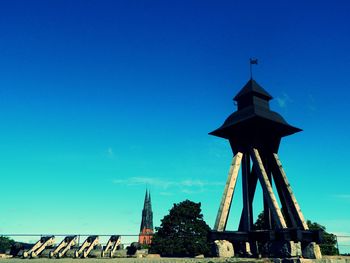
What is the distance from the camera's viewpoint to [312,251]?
52.3 ft

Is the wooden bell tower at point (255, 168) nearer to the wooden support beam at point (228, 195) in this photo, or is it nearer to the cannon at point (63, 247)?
the wooden support beam at point (228, 195)

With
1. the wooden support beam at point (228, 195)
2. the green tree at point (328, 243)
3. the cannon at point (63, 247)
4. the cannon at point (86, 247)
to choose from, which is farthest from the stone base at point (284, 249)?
the green tree at point (328, 243)

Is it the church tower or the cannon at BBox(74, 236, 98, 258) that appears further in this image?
the church tower

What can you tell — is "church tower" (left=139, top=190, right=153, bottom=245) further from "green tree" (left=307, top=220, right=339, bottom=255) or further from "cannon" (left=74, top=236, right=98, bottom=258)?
"cannon" (left=74, top=236, right=98, bottom=258)

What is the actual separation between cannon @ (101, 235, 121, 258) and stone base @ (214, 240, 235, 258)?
20.9ft

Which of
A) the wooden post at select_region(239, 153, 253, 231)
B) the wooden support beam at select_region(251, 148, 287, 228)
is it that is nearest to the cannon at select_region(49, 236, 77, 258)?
the wooden post at select_region(239, 153, 253, 231)

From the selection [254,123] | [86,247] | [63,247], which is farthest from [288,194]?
[63,247]

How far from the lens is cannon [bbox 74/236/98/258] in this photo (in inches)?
752

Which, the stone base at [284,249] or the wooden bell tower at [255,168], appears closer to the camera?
the stone base at [284,249]

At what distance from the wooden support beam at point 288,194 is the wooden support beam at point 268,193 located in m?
1.74

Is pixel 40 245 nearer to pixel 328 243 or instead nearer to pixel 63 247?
pixel 63 247

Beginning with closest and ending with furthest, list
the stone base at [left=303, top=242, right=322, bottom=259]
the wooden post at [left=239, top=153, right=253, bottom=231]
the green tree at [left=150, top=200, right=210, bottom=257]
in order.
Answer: the stone base at [left=303, top=242, right=322, bottom=259] → the wooden post at [left=239, top=153, right=253, bottom=231] → the green tree at [left=150, top=200, right=210, bottom=257]

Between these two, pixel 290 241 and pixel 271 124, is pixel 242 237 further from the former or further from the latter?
pixel 271 124

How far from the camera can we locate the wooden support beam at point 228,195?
1819 cm
